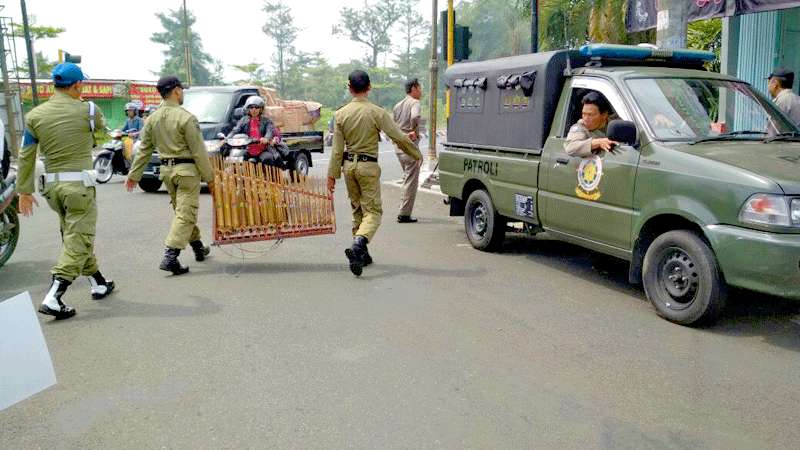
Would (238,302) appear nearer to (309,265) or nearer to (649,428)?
A: (309,265)

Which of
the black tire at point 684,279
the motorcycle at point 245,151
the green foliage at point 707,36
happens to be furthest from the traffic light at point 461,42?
the black tire at point 684,279

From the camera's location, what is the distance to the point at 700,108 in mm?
5848

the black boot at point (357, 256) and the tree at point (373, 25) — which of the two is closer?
the black boot at point (357, 256)

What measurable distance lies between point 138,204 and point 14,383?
1044 centimetres

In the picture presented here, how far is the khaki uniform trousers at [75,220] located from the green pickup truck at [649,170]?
12.9 feet

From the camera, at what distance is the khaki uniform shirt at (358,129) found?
6844 millimetres

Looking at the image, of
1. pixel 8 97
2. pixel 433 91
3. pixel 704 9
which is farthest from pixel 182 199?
pixel 8 97

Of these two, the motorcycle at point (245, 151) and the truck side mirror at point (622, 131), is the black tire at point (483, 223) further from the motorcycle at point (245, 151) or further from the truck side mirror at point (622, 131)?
the motorcycle at point (245, 151)

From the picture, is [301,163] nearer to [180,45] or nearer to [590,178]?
[590,178]

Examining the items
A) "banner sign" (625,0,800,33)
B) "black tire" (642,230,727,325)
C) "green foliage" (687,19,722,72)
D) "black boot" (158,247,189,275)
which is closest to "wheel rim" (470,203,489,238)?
"black tire" (642,230,727,325)

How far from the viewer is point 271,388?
4.05m

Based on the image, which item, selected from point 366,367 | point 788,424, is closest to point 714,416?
point 788,424

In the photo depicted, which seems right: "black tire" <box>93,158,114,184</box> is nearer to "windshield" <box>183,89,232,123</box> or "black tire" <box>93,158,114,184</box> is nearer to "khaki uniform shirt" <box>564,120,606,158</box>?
"windshield" <box>183,89,232,123</box>

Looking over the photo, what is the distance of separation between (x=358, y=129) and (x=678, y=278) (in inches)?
128
